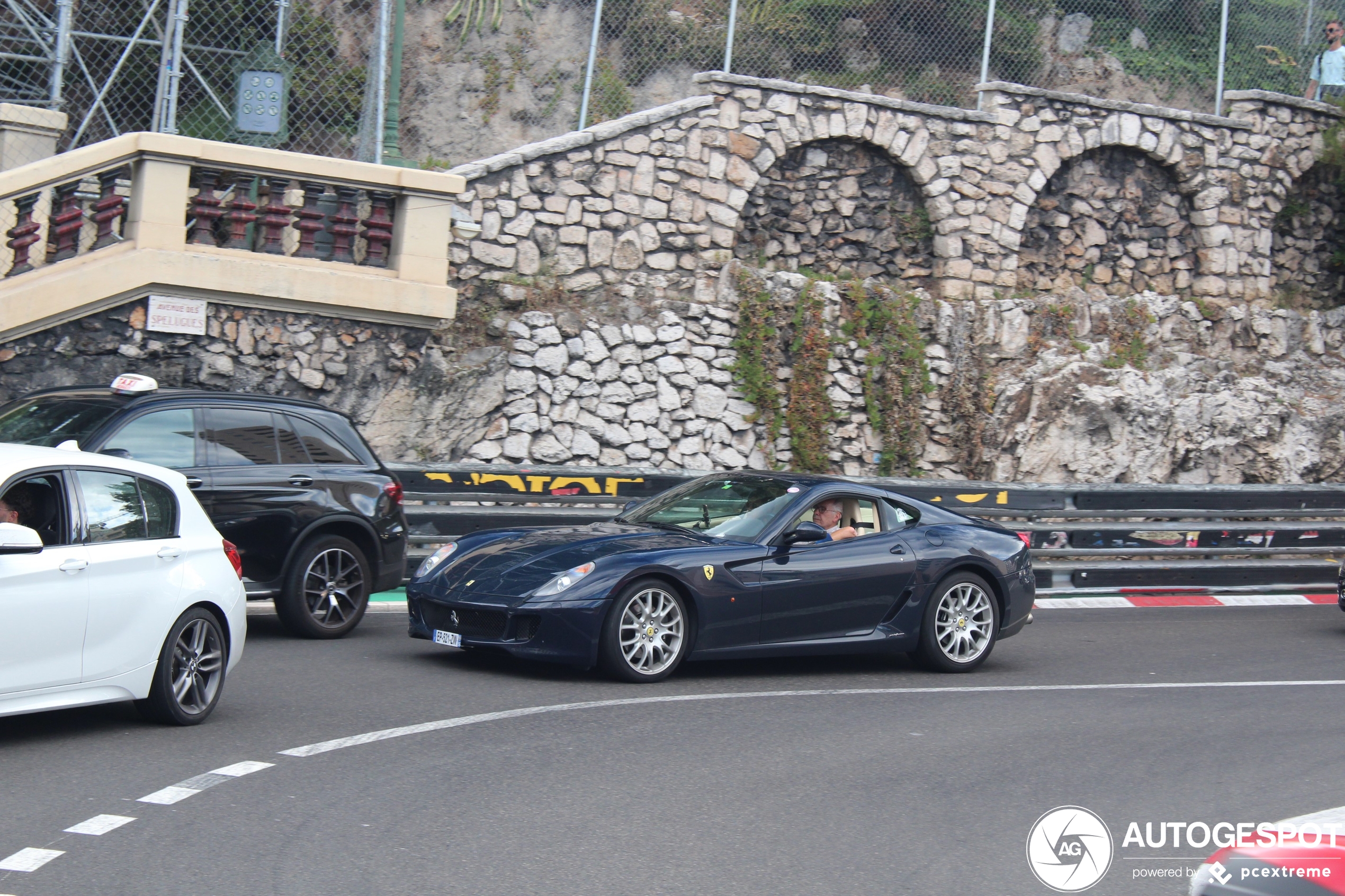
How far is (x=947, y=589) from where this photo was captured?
400 inches

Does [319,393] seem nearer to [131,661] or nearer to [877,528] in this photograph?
[877,528]

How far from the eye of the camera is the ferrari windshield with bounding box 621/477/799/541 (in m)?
9.64

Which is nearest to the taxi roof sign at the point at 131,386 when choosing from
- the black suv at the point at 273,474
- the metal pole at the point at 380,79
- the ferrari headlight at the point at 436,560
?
the black suv at the point at 273,474

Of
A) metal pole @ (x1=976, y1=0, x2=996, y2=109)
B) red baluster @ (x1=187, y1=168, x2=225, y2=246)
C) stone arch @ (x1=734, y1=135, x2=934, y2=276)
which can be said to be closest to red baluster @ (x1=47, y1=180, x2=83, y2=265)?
red baluster @ (x1=187, y1=168, x2=225, y2=246)

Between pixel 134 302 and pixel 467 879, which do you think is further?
pixel 134 302

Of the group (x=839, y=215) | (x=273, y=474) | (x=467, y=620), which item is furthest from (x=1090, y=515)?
(x=273, y=474)

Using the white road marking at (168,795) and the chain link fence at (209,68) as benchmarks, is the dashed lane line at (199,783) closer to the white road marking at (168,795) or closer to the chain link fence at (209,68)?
the white road marking at (168,795)

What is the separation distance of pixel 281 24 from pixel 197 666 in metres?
12.8

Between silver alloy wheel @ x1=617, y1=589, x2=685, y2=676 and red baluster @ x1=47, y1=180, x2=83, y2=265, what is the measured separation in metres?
7.95

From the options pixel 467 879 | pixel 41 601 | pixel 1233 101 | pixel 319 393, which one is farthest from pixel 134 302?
pixel 1233 101

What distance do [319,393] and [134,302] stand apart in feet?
7.27

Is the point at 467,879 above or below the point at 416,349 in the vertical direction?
below

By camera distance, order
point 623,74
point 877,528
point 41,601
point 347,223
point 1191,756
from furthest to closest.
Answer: point 623,74 < point 347,223 < point 877,528 < point 1191,756 < point 41,601

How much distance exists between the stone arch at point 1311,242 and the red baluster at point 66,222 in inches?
692
